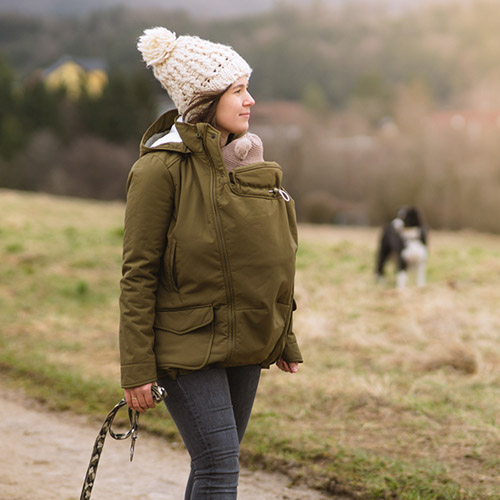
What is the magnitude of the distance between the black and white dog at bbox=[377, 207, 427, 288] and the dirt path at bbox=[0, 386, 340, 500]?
559 centimetres

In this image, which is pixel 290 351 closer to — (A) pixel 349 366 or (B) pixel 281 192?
(B) pixel 281 192

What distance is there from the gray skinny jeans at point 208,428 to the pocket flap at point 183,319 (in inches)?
6.0

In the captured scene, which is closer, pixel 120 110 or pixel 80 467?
pixel 80 467

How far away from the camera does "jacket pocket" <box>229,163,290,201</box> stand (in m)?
2.37

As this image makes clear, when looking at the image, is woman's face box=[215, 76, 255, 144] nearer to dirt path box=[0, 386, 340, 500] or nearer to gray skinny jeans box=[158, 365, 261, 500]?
gray skinny jeans box=[158, 365, 261, 500]

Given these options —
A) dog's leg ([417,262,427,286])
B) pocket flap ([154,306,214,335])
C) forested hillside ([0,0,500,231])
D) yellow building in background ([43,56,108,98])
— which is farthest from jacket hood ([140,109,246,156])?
yellow building in background ([43,56,108,98])

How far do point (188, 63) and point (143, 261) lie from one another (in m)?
0.68

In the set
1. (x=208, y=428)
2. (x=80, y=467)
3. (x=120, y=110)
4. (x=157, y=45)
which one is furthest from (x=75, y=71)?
(x=208, y=428)

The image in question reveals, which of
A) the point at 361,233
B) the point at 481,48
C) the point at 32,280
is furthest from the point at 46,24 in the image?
the point at 32,280

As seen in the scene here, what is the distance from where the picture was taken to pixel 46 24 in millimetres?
88375

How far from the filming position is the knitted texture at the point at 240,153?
244 centimetres

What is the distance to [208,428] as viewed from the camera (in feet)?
7.70

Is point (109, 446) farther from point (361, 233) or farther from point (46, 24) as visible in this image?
point (46, 24)

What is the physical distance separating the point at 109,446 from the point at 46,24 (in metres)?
91.2
